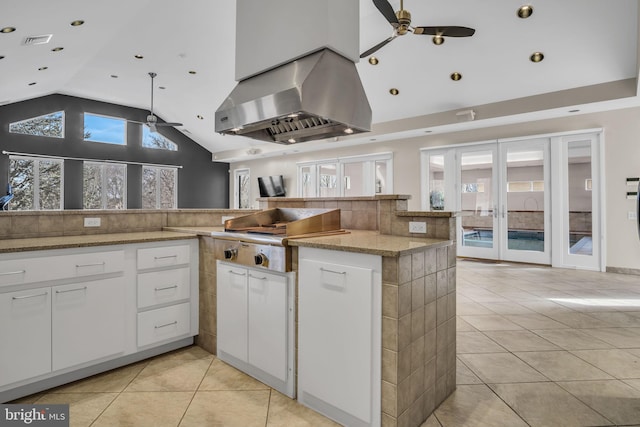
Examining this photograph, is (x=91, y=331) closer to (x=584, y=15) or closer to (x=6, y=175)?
(x=584, y=15)

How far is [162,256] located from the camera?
8.04 ft

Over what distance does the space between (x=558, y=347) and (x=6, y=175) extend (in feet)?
33.4

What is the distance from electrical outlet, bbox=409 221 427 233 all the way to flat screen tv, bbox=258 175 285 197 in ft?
26.1

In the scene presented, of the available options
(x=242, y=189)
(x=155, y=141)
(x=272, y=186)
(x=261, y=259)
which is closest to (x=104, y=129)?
(x=155, y=141)

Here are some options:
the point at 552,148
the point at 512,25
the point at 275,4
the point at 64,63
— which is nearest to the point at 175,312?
the point at 275,4

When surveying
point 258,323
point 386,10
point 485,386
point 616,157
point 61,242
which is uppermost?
point 386,10

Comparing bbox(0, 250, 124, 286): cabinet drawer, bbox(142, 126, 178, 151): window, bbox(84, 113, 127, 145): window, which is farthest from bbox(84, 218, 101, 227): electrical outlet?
bbox(142, 126, 178, 151): window

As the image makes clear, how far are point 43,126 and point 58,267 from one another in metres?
8.18

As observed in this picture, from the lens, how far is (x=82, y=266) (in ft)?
6.86

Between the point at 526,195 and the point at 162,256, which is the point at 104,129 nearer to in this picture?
the point at 162,256

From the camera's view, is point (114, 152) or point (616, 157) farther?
point (114, 152)

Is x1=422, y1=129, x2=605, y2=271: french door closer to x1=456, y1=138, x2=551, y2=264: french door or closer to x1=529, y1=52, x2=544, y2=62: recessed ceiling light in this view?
x1=456, y1=138, x2=551, y2=264: french door

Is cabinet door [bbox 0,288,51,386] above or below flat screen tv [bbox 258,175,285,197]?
below

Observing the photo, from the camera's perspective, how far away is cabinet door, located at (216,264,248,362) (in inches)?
85.8
